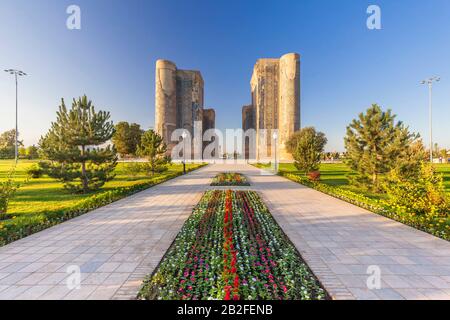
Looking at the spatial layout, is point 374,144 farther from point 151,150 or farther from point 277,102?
point 277,102

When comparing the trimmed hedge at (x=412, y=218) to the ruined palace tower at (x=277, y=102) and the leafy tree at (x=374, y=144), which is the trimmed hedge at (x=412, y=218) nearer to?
the leafy tree at (x=374, y=144)

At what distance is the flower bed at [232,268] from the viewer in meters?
3.10

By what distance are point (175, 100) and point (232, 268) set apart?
247 ft

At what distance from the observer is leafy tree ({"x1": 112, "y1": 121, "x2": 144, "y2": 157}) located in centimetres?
6128

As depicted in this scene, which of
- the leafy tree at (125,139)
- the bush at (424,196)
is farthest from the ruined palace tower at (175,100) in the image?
the bush at (424,196)

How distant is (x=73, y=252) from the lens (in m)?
4.61

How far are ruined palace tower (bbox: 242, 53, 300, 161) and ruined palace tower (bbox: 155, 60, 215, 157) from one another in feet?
78.5

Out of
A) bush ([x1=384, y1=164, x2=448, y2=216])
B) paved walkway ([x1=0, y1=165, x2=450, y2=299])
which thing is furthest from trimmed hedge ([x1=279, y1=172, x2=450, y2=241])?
paved walkway ([x1=0, y1=165, x2=450, y2=299])

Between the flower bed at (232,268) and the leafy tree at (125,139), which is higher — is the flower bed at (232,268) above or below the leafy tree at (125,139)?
below

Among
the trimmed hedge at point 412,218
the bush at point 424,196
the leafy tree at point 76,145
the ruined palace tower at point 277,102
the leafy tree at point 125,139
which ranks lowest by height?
the trimmed hedge at point 412,218

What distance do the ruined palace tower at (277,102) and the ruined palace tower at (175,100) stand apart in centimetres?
2394

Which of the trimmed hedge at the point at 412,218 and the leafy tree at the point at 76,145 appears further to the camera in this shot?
the leafy tree at the point at 76,145

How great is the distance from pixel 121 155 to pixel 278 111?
2206 inches

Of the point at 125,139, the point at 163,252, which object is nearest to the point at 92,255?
the point at 163,252
